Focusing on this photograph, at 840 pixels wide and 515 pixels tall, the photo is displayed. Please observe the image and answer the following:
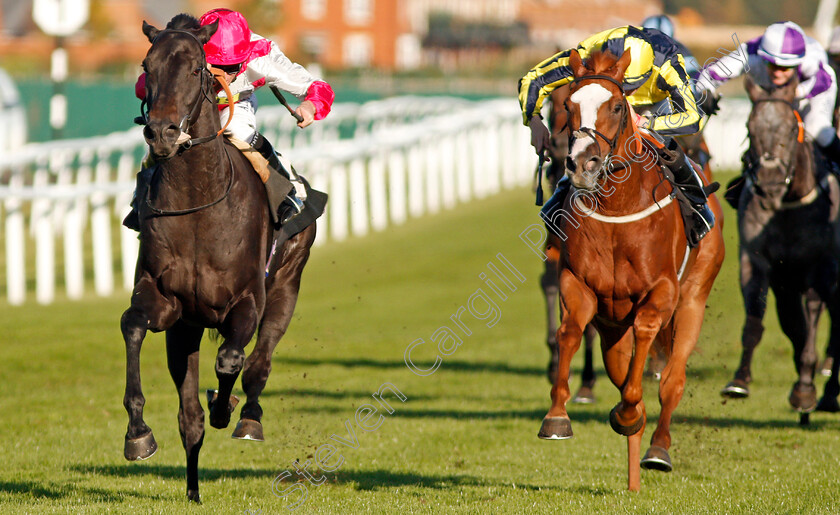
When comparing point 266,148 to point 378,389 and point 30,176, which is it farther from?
point 30,176

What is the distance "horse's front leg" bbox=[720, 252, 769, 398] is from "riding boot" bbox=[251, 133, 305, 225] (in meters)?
3.32

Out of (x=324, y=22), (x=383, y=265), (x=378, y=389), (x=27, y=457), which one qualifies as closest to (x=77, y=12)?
(x=383, y=265)

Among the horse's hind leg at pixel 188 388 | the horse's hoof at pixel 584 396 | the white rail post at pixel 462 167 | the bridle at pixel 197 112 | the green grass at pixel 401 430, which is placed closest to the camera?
the bridle at pixel 197 112

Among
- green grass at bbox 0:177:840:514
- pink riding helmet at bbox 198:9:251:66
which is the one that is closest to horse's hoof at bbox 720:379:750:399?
green grass at bbox 0:177:840:514

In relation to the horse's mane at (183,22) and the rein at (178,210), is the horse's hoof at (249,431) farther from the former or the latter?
the horse's mane at (183,22)

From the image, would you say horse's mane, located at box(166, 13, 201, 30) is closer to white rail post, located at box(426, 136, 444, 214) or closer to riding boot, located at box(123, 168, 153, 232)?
riding boot, located at box(123, 168, 153, 232)

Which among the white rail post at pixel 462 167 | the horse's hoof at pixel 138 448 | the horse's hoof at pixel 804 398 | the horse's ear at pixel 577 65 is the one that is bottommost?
the white rail post at pixel 462 167

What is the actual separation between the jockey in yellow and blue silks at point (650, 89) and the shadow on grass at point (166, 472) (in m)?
2.19

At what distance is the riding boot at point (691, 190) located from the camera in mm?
5809

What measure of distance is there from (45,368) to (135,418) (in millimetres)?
5090

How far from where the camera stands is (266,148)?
5.96m

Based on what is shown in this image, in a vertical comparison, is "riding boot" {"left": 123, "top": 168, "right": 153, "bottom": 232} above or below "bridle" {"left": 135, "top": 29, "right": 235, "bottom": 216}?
below

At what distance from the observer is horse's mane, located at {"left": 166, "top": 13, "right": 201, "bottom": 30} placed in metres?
5.18

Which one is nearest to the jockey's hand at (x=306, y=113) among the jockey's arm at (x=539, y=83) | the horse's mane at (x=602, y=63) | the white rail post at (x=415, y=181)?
the jockey's arm at (x=539, y=83)
